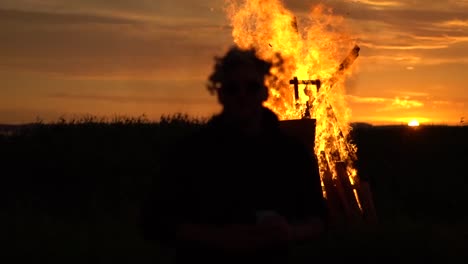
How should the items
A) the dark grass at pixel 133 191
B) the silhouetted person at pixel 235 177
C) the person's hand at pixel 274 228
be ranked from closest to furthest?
the person's hand at pixel 274 228
the silhouetted person at pixel 235 177
the dark grass at pixel 133 191

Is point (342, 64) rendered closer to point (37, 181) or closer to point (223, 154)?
point (223, 154)

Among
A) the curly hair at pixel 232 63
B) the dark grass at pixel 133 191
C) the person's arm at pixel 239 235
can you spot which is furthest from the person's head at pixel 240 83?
the dark grass at pixel 133 191

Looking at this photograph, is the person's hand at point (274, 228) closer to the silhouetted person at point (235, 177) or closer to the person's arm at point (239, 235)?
the person's arm at point (239, 235)

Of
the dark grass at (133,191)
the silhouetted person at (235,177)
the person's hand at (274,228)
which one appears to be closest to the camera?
the person's hand at (274,228)

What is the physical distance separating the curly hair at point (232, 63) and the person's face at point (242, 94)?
0.13 ft

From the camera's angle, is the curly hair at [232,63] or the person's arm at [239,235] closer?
the person's arm at [239,235]

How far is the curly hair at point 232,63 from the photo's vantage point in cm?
481

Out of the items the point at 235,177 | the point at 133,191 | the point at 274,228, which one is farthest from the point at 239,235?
the point at 133,191

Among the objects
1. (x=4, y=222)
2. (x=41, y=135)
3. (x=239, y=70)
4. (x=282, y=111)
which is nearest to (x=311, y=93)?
(x=282, y=111)

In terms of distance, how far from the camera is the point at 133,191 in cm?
2303

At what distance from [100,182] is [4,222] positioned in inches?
441

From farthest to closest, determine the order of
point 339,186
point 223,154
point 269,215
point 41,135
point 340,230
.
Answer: point 41,135 → point 339,186 → point 340,230 → point 223,154 → point 269,215

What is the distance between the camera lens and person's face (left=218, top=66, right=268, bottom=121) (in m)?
4.70

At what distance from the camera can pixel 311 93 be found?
15.0 meters
